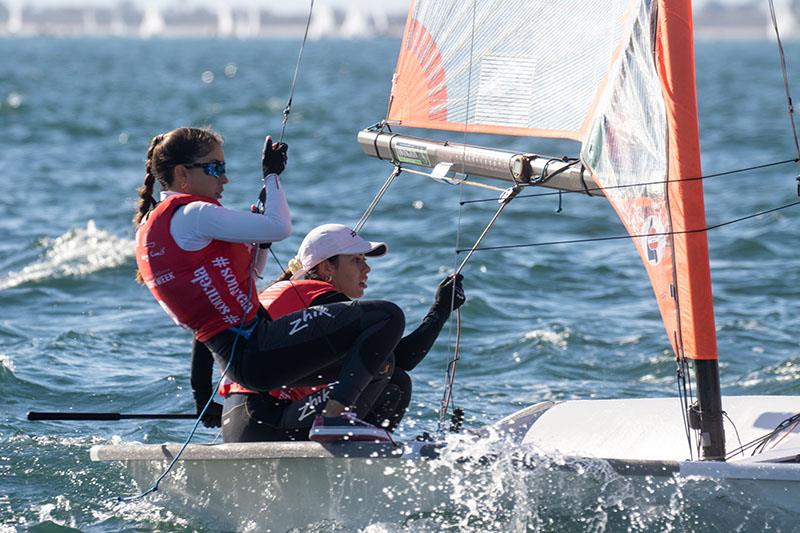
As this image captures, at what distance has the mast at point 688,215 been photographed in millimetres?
3309

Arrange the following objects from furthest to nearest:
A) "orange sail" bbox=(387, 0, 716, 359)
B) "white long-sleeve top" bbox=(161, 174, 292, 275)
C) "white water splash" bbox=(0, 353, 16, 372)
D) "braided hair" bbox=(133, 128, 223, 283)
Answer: "white water splash" bbox=(0, 353, 16, 372) < "orange sail" bbox=(387, 0, 716, 359) < "braided hair" bbox=(133, 128, 223, 283) < "white long-sleeve top" bbox=(161, 174, 292, 275)

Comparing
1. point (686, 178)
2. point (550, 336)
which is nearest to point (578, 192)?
point (686, 178)

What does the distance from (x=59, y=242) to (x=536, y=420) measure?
5.03 m

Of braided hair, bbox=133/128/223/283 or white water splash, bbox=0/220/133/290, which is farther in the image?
white water splash, bbox=0/220/133/290

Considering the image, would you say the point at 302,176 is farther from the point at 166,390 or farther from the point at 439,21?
Answer: the point at 439,21

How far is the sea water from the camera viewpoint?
11.6 feet

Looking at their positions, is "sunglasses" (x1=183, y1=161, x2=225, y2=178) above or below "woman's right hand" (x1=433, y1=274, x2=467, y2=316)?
above

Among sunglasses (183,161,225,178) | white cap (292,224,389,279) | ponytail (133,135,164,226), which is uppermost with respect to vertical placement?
sunglasses (183,161,225,178)

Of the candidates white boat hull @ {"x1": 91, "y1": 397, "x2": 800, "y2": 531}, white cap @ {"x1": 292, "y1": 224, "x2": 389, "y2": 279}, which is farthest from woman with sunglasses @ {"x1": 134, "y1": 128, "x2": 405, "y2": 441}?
white cap @ {"x1": 292, "y1": 224, "x2": 389, "y2": 279}

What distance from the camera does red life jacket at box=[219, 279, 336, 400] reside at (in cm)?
343

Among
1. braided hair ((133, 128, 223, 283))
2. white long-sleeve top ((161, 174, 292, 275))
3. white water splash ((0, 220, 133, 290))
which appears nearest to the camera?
white long-sleeve top ((161, 174, 292, 275))

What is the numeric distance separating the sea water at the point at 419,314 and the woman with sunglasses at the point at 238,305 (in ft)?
1.32

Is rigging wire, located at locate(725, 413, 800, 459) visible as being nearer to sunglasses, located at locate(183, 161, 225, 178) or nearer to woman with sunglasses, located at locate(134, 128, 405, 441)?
woman with sunglasses, located at locate(134, 128, 405, 441)

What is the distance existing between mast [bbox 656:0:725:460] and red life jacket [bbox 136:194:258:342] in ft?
3.79
